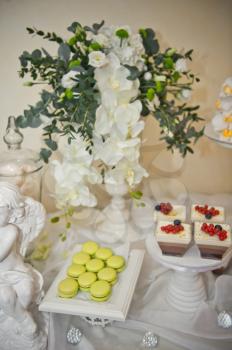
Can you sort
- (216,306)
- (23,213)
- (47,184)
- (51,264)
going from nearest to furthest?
(23,213), (216,306), (51,264), (47,184)

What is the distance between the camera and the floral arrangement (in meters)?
0.90

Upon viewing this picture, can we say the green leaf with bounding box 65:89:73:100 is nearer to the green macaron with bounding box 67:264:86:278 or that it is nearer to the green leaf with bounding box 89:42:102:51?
the green leaf with bounding box 89:42:102:51

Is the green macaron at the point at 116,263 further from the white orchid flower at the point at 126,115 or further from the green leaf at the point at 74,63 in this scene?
the green leaf at the point at 74,63

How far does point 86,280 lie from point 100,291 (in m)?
0.05

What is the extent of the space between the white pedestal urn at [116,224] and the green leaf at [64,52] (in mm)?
407

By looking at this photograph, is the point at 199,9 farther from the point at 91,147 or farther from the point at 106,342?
the point at 106,342

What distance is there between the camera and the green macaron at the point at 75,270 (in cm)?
94

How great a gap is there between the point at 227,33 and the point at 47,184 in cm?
81

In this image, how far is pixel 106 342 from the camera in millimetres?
889

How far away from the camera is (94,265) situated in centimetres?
96

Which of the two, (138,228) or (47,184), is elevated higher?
(47,184)

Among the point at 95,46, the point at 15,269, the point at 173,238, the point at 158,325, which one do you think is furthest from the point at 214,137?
the point at 15,269

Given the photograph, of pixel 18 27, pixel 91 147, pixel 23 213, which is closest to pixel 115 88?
pixel 91 147

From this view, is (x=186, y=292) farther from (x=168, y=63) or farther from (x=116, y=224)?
(x=168, y=63)
